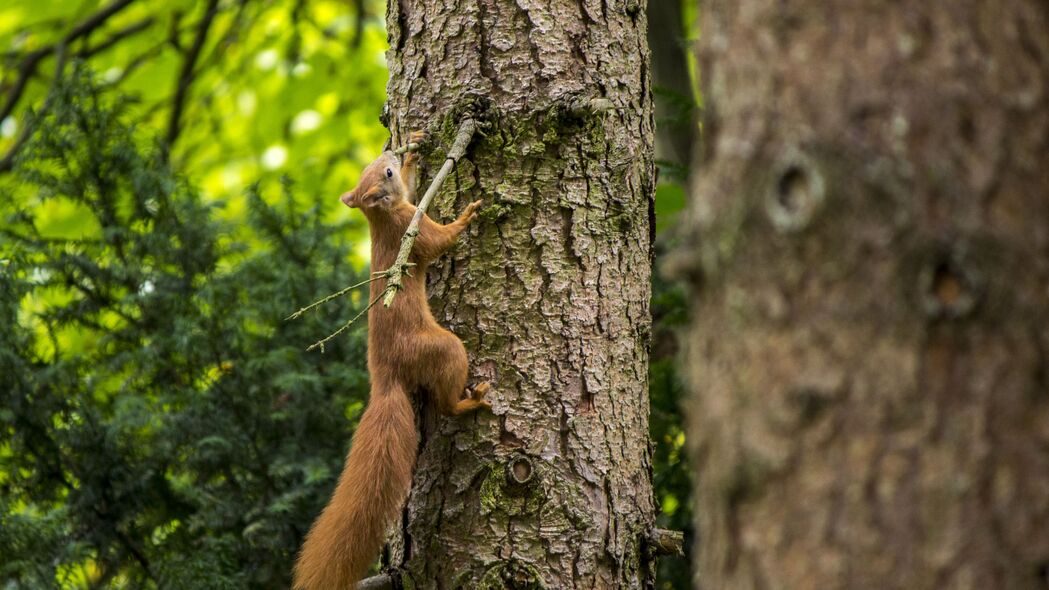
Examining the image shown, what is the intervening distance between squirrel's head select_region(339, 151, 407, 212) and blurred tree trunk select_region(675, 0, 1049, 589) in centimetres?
214

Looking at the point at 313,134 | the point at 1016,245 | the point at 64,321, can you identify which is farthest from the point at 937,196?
the point at 313,134

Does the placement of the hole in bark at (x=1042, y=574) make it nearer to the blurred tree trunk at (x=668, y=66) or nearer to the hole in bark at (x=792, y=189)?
the hole in bark at (x=792, y=189)

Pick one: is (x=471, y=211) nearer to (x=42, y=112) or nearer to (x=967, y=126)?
(x=967, y=126)

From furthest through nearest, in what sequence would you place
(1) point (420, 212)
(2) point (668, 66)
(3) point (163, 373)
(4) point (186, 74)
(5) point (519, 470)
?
(4) point (186, 74)
(2) point (668, 66)
(3) point (163, 373)
(5) point (519, 470)
(1) point (420, 212)

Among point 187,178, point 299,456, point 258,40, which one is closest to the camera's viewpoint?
point 299,456

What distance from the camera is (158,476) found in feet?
12.2

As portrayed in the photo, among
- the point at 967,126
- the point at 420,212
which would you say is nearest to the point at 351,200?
the point at 420,212

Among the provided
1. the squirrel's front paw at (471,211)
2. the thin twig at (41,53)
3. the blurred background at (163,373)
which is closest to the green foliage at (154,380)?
the blurred background at (163,373)

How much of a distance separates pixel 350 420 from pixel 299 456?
250 millimetres

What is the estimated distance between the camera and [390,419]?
2627 mm

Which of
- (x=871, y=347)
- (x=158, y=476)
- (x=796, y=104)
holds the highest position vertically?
(x=796, y=104)

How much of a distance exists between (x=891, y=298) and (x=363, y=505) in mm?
1728

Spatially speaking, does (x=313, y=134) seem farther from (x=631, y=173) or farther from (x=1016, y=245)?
(x=1016, y=245)

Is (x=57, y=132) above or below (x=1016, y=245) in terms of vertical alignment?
above
